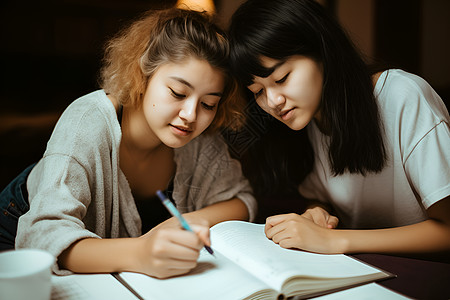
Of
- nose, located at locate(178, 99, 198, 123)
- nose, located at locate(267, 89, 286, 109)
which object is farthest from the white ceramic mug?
nose, located at locate(267, 89, 286, 109)

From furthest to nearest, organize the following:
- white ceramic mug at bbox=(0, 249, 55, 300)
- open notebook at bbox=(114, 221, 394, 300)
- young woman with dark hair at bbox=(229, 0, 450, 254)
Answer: young woman with dark hair at bbox=(229, 0, 450, 254), open notebook at bbox=(114, 221, 394, 300), white ceramic mug at bbox=(0, 249, 55, 300)

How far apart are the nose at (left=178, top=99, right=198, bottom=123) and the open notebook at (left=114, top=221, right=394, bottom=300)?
A: 0.32 meters

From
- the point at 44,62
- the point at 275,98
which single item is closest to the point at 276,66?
the point at 275,98

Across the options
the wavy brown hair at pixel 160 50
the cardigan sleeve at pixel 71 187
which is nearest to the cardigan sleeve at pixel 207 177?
the wavy brown hair at pixel 160 50

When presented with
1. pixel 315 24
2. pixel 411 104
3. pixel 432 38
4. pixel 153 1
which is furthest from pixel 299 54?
pixel 432 38

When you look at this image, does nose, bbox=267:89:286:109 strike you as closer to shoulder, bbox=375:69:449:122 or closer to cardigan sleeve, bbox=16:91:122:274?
shoulder, bbox=375:69:449:122

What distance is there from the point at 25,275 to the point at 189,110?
0.57 meters

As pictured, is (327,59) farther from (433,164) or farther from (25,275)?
(25,275)

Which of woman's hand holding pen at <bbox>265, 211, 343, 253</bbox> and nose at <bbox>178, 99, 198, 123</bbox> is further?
nose at <bbox>178, 99, 198, 123</bbox>

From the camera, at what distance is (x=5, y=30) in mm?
1799

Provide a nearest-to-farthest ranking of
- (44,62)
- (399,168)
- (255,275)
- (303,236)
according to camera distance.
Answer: (255,275) → (303,236) → (399,168) → (44,62)

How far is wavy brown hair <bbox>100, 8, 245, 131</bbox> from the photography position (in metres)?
1.07

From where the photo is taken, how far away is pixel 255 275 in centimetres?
71

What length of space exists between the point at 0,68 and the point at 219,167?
1.11 m
